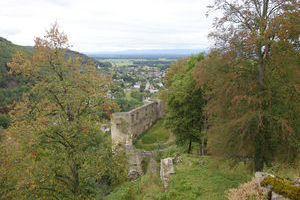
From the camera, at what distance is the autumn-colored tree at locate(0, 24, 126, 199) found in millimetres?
7957

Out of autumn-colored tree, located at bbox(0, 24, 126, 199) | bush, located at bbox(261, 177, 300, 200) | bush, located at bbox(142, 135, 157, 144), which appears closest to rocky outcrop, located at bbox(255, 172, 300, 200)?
bush, located at bbox(261, 177, 300, 200)

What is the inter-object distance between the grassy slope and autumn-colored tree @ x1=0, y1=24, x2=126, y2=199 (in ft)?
7.00

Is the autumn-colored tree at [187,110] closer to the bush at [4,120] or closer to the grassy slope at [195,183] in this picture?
the grassy slope at [195,183]

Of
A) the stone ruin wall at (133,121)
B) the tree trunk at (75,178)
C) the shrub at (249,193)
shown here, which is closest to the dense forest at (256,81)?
the shrub at (249,193)

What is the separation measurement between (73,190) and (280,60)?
1001 cm

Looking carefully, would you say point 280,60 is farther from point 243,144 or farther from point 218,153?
point 218,153

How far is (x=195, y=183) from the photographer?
30.0 feet

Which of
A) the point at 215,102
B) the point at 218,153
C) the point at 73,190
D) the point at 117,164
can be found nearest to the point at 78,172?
the point at 73,190

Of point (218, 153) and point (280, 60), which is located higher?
point (280, 60)

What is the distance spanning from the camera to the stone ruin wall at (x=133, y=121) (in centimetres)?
1894

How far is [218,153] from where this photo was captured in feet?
27.6

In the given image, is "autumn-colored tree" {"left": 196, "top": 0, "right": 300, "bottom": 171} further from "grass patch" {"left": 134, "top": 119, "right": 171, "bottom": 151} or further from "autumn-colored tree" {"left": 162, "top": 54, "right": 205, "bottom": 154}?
"grass patch" {"left": 134, "top": 119, "right": 171, "bottom": 151}

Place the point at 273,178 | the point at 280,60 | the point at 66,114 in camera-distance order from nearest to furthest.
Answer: the point at 273,178 < the point at 280,60 < the point at 66,114

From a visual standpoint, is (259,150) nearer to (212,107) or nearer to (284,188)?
(212,107)
